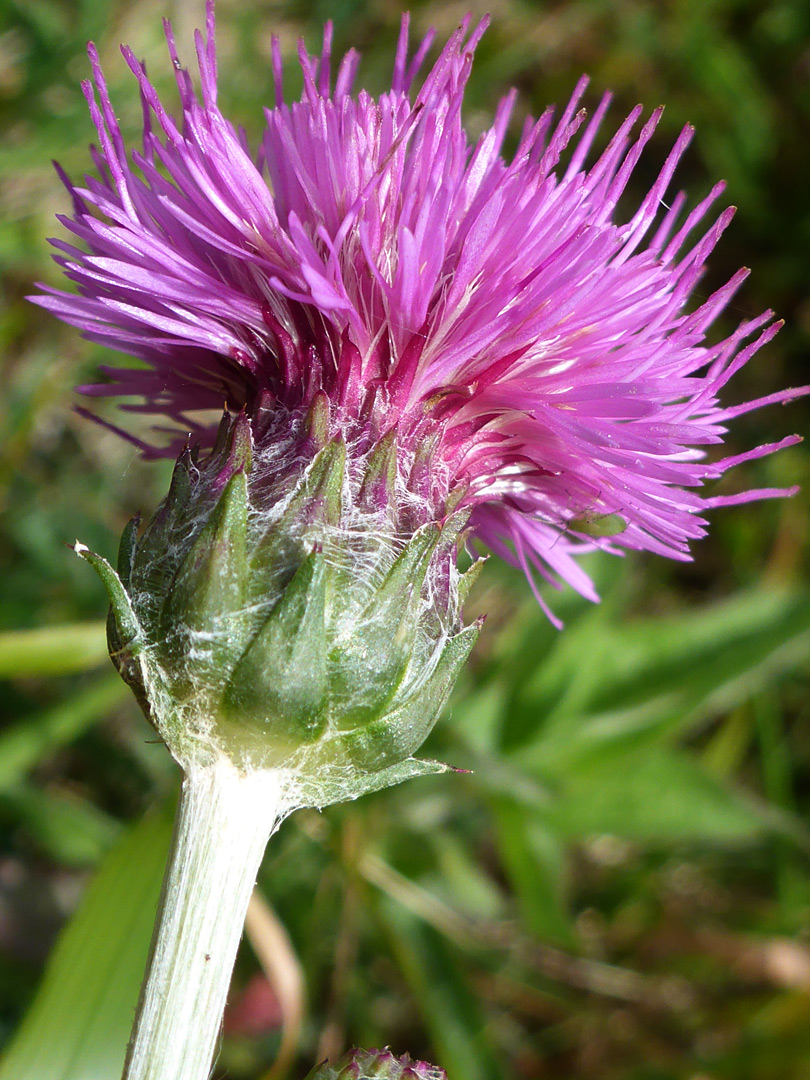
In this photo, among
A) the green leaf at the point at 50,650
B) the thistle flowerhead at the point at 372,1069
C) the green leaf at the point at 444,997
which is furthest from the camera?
the green leaf at the point at 444,997

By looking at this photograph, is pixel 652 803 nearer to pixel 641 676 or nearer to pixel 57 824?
pixel 641 676

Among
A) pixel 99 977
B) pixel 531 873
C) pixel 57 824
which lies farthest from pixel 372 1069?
pixel 57 824

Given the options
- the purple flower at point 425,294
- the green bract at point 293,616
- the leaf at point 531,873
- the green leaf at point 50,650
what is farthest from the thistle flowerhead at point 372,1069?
the leaf at point 531,873

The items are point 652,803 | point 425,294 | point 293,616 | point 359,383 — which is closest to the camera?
point 293,616

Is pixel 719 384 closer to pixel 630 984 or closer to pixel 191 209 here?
pixel 191 209

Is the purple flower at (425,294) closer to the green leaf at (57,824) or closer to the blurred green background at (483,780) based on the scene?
the blurred green background at (483,780)

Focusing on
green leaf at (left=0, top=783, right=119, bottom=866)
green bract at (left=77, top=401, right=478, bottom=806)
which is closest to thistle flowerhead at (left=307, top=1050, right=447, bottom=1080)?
green bract at (left=77, top=401, right=478, bottom=806)
